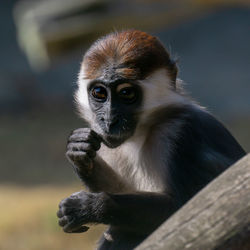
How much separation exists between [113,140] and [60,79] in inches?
516

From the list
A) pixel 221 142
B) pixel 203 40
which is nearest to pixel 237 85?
pixel 203 40

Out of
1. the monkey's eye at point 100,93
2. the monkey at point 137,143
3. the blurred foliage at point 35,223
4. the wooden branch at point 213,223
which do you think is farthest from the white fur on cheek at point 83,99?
the blurred foliage at point 35,223

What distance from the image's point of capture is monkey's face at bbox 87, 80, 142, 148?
4750 mm

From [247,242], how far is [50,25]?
7.63 meters

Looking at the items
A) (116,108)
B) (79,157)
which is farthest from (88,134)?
(116,108)

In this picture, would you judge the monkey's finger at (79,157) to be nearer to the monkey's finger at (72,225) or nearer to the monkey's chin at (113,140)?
the monkey's chin at (113,140)

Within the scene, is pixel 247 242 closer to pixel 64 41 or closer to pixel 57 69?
pixel 64 41

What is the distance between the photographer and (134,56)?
15.7 ft

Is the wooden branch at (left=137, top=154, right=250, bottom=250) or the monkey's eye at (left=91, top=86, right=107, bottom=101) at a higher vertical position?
the monkey's eye at (left=91, top=86, right=107, bottom=101)

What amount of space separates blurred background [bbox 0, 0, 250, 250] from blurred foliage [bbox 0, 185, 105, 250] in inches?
0.6

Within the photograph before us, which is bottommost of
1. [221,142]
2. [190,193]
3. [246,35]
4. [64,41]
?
[190,193]

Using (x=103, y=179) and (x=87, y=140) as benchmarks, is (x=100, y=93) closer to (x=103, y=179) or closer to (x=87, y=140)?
(x=87, y=140)

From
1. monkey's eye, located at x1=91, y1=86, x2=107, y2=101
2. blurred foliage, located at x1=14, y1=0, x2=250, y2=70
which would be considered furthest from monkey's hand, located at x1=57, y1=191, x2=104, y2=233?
blurred foliage, located at x1=14, y1=0, x2=250, y2=70

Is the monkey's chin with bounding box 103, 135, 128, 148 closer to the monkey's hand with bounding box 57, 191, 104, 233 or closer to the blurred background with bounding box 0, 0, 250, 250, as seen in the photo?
the monkey's hand with bounding box 57, 191, 104, 233
